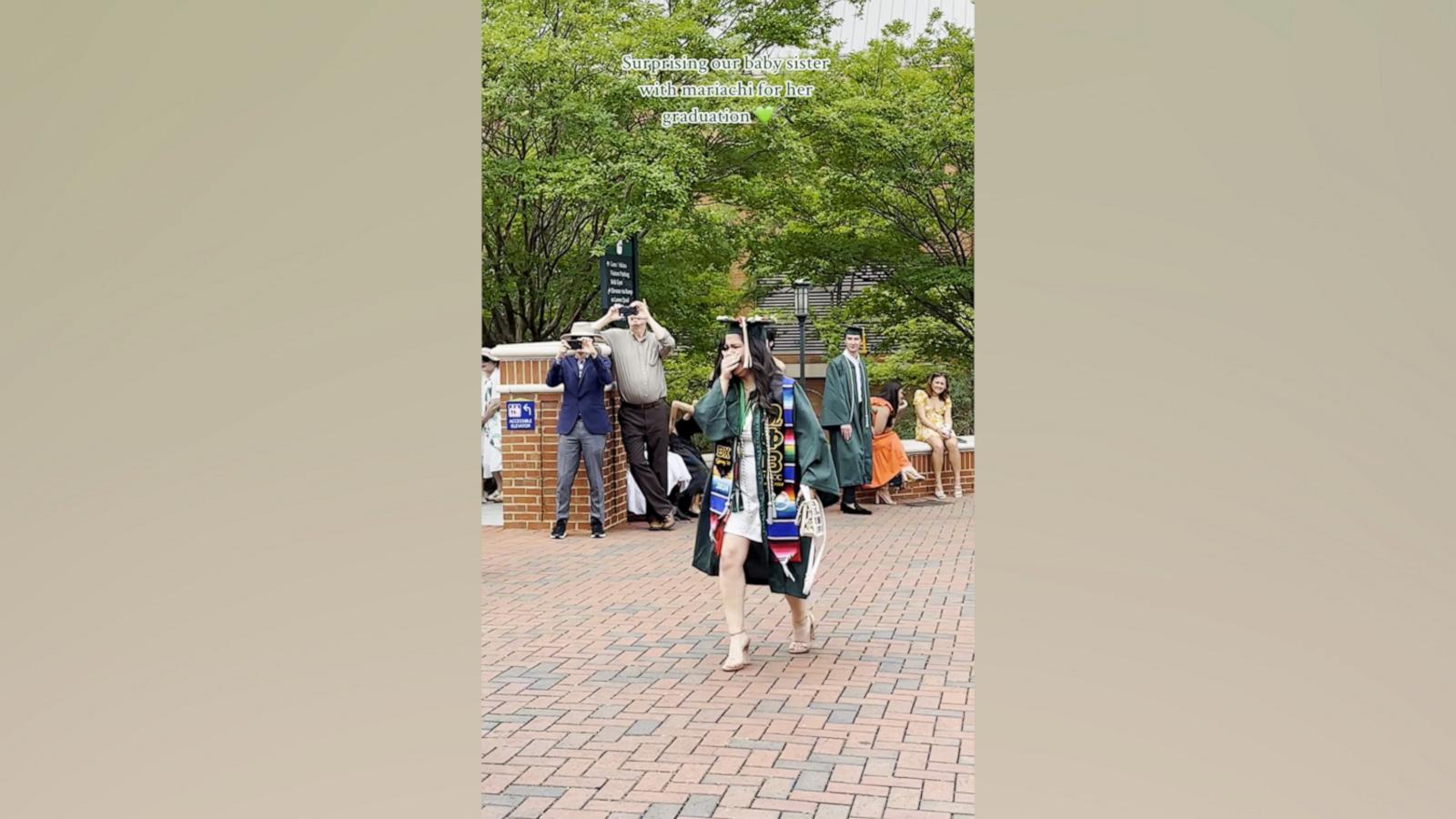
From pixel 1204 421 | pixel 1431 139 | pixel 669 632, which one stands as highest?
pixel 1431 139

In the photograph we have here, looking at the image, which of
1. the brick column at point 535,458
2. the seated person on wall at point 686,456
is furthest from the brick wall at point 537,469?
the seated person on wall at point 686,456

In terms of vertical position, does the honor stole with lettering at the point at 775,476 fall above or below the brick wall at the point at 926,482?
above

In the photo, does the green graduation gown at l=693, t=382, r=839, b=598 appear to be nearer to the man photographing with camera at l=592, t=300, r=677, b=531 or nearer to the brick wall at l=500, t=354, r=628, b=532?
the man photographing with camera at l=592, t=300, r=677, b=531

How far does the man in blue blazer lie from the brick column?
35 cm

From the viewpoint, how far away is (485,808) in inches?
177

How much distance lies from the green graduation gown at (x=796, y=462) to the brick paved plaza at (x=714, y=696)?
1.49ft

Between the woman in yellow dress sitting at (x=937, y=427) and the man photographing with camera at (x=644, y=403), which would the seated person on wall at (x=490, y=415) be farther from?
the woman in yellow dress sitting at (x=937, y=427)

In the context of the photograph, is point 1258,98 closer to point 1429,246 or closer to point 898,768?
point 1429,246

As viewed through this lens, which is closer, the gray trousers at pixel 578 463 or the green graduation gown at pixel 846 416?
the gray trousers at pixel 578 463

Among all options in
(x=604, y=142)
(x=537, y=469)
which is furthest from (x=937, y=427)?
(x=604, y=142)

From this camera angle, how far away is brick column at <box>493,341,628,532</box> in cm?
1198

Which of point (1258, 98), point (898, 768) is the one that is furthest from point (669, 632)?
point (1258, 98)

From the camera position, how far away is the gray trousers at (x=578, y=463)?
37.4 ft

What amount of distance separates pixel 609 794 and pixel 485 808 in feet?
1.37
